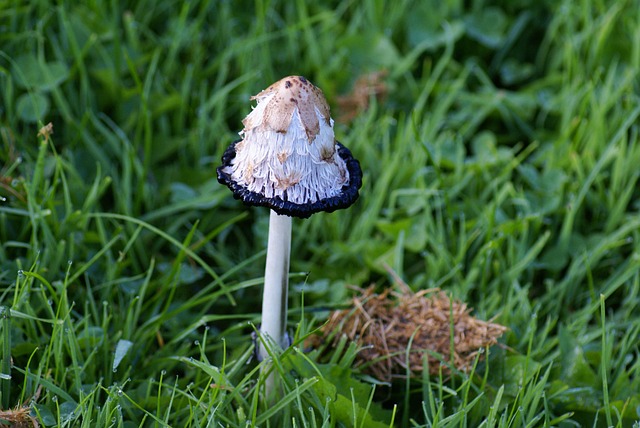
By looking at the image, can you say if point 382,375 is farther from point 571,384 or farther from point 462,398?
point 571,384

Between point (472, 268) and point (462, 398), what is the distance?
27.1 inches

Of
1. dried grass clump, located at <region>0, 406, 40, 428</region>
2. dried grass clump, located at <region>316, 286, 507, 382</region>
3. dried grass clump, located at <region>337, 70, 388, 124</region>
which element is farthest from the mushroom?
dried grass clump, located at <region>337, 70, 388, 124</region>

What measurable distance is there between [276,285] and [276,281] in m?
0.01

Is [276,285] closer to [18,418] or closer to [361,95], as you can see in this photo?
[18,418]

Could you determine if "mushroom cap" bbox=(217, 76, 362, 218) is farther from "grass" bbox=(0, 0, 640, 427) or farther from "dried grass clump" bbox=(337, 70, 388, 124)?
"dried grass clump" bbox=(337, 70, 388, 124)

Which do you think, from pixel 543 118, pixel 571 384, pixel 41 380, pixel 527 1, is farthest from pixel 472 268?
pixel 527 1

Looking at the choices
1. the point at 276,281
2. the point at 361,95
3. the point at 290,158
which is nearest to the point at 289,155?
the point at 290,158

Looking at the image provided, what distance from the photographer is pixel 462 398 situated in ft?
8.11

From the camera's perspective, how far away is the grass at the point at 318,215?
2.42 m

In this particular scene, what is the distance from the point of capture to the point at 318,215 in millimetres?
3254

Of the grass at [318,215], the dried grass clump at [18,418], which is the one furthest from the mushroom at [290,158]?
the dried grass clump at [18,418]

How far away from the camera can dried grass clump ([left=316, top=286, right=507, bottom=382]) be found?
104 inches

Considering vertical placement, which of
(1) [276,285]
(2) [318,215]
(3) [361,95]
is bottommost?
(1) [276,285]

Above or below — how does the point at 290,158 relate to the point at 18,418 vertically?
above
